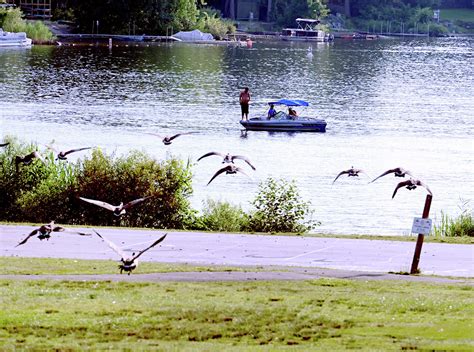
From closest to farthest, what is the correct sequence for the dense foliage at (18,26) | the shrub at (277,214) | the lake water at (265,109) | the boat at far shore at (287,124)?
the shrub at (277,214), the lake water at (265,109), the boat at far shore at (287,124), the dense foliage at (18,26)

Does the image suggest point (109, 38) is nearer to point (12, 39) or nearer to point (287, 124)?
point (12, 39)

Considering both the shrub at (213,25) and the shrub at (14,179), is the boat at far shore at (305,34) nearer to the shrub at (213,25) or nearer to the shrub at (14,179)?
the shrub at (213,25)

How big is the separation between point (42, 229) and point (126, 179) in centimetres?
1631

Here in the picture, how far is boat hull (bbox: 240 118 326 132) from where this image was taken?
73.4 meters

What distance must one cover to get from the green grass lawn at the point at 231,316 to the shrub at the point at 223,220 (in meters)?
13.1

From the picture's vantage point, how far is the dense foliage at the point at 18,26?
451 feet

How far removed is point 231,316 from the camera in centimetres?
2020

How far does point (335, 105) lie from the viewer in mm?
90375

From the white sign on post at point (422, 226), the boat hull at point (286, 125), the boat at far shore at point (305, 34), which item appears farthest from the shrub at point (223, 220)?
the boat at far shore at point (305, 34)

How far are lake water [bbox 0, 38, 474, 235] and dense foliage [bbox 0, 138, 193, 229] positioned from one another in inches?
237

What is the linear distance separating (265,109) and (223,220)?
49455mm

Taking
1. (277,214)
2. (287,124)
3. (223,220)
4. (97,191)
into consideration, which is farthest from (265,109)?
(223,220)

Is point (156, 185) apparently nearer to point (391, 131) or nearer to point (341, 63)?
point (391, 131)

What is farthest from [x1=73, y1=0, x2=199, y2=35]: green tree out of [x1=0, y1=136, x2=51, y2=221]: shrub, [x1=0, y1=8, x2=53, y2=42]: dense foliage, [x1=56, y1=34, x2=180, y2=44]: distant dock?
[x1=0, y1=136, x2=51, y2=221]: shrub
